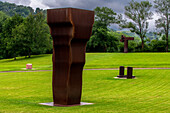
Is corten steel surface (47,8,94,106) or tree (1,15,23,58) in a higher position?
tree (1,15,23,58)

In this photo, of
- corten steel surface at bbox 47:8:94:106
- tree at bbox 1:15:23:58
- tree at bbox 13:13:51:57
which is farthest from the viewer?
tree at bbox 1:15:23:58

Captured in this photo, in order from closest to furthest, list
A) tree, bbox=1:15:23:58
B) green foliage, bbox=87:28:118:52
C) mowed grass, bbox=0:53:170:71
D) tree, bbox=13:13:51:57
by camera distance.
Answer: mowed grass, bbox=0:53:170:71, tree, bbox=13:13:51:57, tree, bbox=1:15:23:58, green foliage, bbox=87:28:118:52

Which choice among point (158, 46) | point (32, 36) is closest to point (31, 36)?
point (32, 36)

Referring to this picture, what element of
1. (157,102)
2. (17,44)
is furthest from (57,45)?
(17,44)

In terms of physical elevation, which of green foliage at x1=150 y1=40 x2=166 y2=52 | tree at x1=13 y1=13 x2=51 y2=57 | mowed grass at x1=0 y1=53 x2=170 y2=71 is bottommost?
mowed grass at x1=0 y1=53 x2=170 y2=71

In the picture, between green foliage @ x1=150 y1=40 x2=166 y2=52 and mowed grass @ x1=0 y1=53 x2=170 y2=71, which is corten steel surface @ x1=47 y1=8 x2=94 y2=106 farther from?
green foliage @ x1=150 y1=40 x2=166 y2=52

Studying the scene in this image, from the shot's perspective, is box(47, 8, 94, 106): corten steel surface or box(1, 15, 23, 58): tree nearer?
box(47, 8, 94, 106): corten steel surface

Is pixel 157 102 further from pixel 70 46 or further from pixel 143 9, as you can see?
pixel 143 9

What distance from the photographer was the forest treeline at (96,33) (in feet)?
249

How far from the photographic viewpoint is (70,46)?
11.4m

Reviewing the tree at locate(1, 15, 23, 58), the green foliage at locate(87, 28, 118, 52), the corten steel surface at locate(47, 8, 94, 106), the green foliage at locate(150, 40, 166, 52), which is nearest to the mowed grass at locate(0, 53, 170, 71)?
the green foliage at locate(150, 40, 166, 52)

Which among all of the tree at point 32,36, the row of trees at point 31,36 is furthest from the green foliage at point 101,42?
the tree at point 32,36

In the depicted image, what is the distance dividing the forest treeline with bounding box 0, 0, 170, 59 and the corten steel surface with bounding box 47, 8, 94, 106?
210ft

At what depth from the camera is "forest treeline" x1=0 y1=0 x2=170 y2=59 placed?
7588 cm
